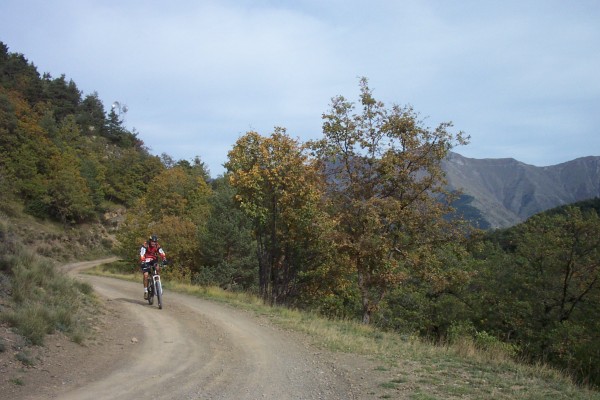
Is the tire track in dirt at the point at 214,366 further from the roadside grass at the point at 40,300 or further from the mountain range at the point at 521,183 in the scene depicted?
the mountain range at the point at 521,183

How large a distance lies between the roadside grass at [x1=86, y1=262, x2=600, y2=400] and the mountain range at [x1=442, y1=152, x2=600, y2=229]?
10294 cm

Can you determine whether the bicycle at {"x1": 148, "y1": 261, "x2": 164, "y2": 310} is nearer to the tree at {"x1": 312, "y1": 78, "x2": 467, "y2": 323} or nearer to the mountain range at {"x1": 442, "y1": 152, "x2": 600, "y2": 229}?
the tree at {"x1": 312, "y1": 78, "x2": 467, "y2": 323}

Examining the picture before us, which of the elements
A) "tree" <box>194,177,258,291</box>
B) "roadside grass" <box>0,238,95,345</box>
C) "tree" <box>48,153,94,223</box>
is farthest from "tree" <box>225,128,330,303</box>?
"tree" <box>48,153,94,223</box>

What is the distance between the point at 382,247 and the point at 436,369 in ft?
24.2

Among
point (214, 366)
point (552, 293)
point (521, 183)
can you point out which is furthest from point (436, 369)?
point (521, 183)

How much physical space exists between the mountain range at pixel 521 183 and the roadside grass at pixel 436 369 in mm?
102939

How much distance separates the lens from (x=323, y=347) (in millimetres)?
10250

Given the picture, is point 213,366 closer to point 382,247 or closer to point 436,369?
point 436,369

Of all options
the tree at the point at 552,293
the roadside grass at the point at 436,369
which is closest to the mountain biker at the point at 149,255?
the roadside grass at the point at 436,369

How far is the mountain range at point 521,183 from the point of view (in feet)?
407

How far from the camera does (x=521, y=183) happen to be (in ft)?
491

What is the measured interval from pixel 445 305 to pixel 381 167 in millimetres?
19494

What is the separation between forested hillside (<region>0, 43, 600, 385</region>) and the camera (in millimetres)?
16750

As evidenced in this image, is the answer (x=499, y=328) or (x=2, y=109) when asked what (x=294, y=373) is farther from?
(x=2, y=109)
